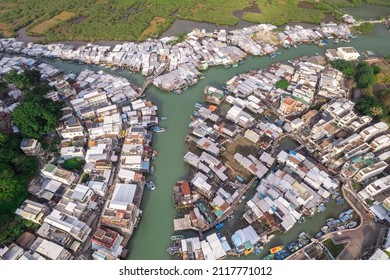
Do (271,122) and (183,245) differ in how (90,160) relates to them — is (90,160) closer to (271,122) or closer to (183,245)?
(183,245)

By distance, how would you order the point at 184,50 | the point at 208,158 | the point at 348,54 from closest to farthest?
the point at 208,158, the point at 348,54, the point at 184,50

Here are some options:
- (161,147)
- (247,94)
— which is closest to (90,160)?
(161,147)

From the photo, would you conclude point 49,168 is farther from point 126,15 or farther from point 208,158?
point 126,15

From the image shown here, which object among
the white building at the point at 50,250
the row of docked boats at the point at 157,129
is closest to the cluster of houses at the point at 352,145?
the row of docked boats at the point at 157,129

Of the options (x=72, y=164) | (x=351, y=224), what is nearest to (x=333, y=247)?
(x=351, y=224)

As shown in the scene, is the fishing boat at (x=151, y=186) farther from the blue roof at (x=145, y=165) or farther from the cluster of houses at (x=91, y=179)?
the blue roof at (x=145, y=165)
